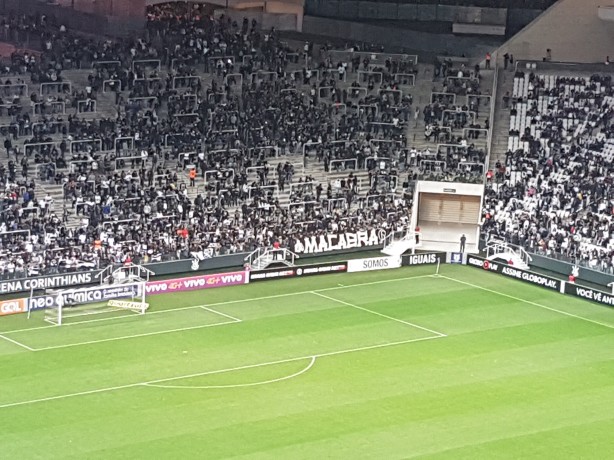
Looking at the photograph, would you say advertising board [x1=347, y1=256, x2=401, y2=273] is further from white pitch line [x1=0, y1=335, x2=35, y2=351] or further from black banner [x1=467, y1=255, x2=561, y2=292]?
white pitch line [x1=0, y1=335, x2=35, y2=351]

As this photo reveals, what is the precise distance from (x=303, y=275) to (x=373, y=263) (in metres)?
3.08

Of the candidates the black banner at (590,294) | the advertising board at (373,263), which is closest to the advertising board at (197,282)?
the advertising board at (373,263)

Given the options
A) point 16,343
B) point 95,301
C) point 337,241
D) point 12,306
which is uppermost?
point 337,241

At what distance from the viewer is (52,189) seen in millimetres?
51531

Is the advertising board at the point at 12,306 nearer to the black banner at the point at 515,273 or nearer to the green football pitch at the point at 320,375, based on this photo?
the green football pitch at the point at 320,375

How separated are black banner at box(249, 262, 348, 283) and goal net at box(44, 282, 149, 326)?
5.56 metres

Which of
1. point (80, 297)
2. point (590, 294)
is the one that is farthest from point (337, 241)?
point (80, 297)

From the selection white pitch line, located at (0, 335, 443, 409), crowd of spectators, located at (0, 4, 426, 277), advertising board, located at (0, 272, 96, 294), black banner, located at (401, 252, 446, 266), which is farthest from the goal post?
black banner, located at (401, 252, 446, 266)

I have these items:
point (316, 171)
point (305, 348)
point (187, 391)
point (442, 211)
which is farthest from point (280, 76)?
point (187, 391)

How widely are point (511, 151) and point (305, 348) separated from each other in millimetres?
21885

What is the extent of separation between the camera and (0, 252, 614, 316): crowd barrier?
43.3 metres

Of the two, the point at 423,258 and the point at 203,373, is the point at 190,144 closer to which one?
the point at 423,258

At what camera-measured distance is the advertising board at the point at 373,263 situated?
51062mm

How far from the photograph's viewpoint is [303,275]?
50188mm
